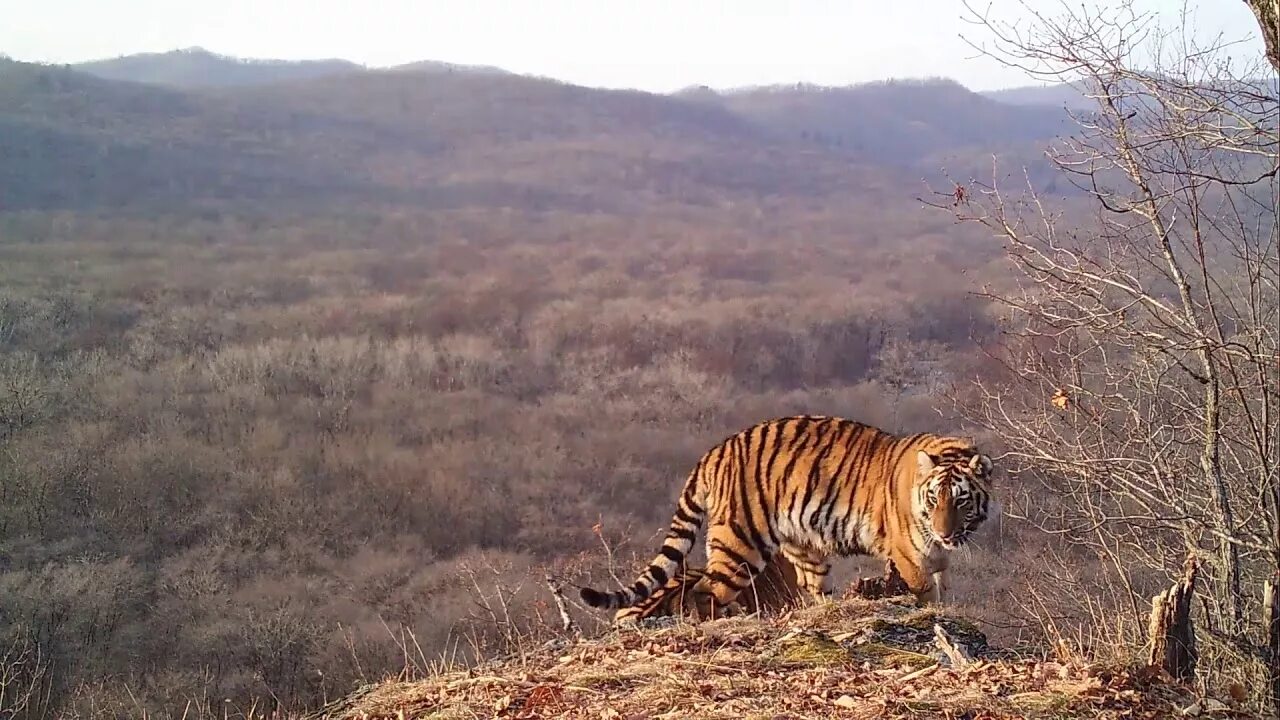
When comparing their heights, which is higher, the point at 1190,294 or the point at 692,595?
the point at 1190,294

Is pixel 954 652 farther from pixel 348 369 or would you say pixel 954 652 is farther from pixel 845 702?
pixel 348 369

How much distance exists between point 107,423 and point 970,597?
1238cm

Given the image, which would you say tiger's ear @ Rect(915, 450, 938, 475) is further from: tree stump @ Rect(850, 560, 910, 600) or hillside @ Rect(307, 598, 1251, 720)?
hillside @ Rect(307, 598, 1251, 720)

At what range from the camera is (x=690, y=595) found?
6523mm

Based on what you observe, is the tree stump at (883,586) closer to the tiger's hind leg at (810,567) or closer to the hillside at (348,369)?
the tiger's hind leg at (810,567)

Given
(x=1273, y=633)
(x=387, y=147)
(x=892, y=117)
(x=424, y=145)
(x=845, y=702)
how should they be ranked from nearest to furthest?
(x=845, y=702) → (x=1273, y=633) → (x=387, y=147) → (x=424, y=145) → (x=892, y=117)

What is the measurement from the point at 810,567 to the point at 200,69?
93910mm

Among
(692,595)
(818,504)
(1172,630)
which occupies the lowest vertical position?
(692,595)

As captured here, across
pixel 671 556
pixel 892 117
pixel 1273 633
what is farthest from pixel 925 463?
pixel 892 117

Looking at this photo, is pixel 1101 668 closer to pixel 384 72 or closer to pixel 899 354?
pixel 899 354

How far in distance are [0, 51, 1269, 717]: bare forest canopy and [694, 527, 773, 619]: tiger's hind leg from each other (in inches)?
41.0

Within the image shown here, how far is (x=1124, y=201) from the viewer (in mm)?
4484

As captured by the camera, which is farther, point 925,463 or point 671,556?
point 671,556

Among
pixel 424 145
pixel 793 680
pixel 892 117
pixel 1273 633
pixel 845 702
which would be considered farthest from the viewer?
pixel 892 117
